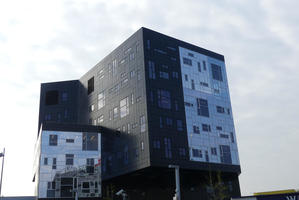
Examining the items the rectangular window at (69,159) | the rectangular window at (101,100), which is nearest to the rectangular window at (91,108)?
the rectangular window at (101,100)

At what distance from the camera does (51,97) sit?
104 metres

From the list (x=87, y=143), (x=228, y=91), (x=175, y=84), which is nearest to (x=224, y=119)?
(x=228, y=91)

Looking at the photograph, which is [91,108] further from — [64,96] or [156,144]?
[156,144]

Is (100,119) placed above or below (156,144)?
above

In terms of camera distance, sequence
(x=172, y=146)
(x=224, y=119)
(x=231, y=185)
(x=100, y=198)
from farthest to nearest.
Answer: (x=231, y=185), (x=224, y=119), (x=100, y=198), (x=172, y=146)

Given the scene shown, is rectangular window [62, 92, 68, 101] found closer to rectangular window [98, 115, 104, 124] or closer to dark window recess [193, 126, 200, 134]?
rectangular window [98, 115, 104, 124]

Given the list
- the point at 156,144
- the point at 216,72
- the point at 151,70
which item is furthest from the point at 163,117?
the point at 216,72

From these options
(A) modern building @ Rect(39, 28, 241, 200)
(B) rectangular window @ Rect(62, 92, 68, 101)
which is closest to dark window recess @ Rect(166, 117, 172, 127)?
(A) modern building @ Rect(39, 28, 241, 200)

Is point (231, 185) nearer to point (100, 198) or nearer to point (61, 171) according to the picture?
point (100, 198)

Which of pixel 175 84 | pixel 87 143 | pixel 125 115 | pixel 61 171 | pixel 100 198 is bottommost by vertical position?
pixel 100 198

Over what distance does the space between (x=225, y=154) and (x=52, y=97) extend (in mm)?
50908

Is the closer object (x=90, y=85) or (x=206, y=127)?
(x=206, y=127)

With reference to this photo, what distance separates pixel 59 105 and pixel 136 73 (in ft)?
112

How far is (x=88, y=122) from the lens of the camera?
95500 mm
